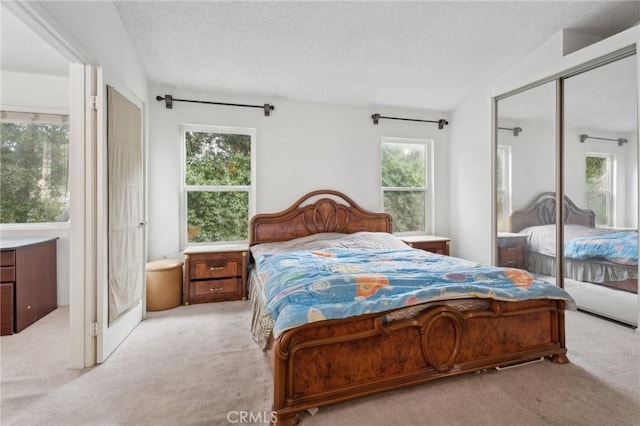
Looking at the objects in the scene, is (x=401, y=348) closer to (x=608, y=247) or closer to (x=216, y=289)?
(x=216, y=289)

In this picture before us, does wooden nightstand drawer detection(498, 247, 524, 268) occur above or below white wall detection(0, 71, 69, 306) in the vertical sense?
below

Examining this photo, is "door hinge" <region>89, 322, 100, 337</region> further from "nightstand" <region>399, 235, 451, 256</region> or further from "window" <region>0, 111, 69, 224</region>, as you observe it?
"nightstand" <region>399, 235, 451, 256</region>

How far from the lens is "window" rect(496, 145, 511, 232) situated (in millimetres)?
3820

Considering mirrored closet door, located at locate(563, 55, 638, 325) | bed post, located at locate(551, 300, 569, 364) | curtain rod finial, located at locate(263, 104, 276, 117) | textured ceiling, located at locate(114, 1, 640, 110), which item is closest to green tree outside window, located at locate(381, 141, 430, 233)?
textured ceiling, located at locate(114, 1, 640, 110)

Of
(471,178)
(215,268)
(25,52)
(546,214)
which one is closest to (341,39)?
(471,178)

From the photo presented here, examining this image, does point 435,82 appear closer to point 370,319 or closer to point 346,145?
point 346,145

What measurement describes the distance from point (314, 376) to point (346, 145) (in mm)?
3305

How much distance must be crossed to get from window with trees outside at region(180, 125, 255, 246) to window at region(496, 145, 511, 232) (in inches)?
126

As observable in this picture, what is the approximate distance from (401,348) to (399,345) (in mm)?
23

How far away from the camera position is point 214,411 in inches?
64.3

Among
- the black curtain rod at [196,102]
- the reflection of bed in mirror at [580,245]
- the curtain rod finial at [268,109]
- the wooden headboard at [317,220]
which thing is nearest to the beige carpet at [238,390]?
the reflection of bed in mirror at [580,245]

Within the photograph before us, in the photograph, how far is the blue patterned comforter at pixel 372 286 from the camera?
1634mm

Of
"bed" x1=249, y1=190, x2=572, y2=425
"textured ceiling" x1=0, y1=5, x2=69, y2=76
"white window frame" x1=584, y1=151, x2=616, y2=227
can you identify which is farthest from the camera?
"white window frame" x1=584, y1=151, x2=616, y2=227

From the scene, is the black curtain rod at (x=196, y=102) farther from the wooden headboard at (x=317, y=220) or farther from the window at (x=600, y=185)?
the window at (x=600, y=185)
